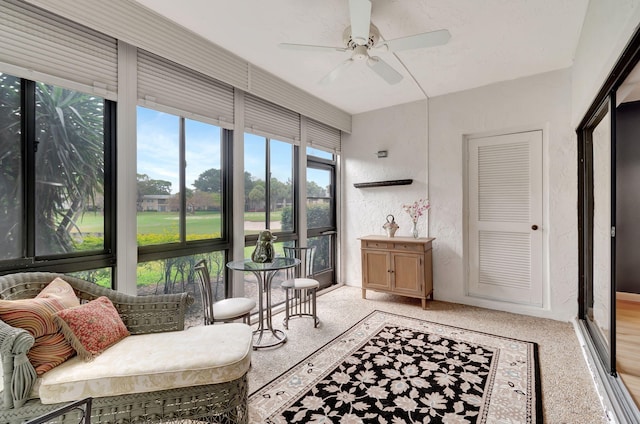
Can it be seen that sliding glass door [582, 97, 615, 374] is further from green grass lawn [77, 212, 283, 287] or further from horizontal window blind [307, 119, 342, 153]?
green grass lawn [77, 212, 283, 287]

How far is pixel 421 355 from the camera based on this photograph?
8.16ft

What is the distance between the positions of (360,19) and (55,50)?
204 cm

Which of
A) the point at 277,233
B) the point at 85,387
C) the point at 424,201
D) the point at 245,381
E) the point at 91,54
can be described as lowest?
the point at 245,381

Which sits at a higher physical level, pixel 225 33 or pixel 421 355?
pixel 225 33

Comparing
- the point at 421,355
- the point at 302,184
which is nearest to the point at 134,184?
the point at 302,184

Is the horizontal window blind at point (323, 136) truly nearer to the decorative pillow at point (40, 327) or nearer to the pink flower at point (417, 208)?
the pink flower at point (417, 208)

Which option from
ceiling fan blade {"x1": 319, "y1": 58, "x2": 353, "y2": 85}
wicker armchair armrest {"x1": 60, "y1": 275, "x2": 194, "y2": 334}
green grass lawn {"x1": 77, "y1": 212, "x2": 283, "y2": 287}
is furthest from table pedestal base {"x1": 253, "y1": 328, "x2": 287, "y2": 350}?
ceiling fan blade {"x1": 319, "y1": 58, "x2": 353, "y2": 85}

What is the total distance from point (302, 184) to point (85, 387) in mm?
3125

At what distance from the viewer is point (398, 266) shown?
3.87 metres

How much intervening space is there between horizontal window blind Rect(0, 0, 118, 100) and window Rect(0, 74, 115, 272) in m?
0.11

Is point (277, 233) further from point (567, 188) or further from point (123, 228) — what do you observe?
point (567, 188)

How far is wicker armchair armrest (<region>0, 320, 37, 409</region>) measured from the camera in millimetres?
1244

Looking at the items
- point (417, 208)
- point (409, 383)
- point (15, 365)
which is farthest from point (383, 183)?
point (15, 365)

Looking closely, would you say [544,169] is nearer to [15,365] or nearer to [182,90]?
[182,90]
